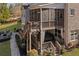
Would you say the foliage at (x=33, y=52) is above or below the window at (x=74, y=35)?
below

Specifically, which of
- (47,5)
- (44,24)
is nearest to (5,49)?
(44,24)

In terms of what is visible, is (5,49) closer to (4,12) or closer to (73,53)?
(4,12)

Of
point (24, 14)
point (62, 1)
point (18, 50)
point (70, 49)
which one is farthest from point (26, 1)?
point (70, 49)

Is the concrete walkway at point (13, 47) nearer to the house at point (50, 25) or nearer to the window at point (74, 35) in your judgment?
the house at point (50, 25)

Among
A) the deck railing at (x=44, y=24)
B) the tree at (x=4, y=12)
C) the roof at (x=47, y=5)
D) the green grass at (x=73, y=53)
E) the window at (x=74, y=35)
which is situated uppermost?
the roof at (x=47, y=5)

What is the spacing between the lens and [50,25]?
81.1 inches

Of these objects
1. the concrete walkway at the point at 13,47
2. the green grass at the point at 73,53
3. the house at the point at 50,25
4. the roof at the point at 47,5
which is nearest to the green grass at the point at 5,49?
the concrete walkway at the point at 13,47

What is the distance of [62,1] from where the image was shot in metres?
2.06

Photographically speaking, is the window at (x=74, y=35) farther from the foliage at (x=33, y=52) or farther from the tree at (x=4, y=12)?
the tree at (x=4, y=12)

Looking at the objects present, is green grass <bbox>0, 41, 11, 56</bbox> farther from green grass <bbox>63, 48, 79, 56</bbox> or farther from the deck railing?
green grass <bbox>63, 48, 79, 56</bbox>

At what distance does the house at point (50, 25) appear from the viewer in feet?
6.69

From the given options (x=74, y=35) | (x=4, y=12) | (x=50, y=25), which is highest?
(x=4, y=12)

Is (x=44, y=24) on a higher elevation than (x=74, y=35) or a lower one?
higher

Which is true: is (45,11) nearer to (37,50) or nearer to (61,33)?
(61,33)
